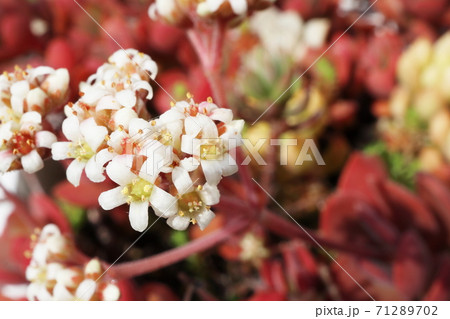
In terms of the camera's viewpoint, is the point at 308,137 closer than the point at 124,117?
No

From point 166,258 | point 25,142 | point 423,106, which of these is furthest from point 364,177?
point 25,142

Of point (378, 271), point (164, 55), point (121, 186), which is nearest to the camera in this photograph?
point (121, 186)

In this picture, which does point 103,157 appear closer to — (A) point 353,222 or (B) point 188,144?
(B) point 188,144

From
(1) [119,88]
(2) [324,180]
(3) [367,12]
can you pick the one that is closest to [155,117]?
(1) [119,88]

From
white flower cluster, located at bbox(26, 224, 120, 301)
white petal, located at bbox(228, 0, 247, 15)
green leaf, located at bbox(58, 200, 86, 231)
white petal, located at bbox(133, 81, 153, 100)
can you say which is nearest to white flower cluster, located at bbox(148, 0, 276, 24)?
white petal, located at bbox(228, 0, 247, 15)
